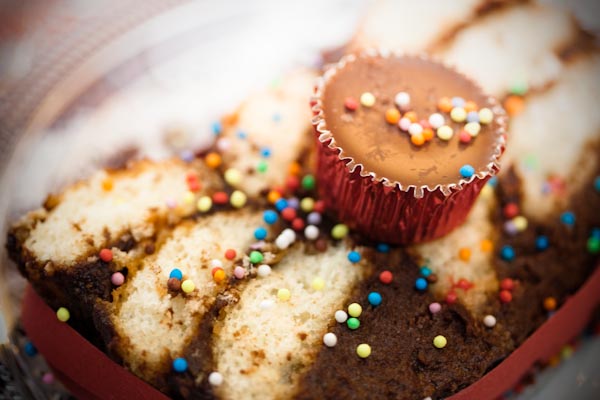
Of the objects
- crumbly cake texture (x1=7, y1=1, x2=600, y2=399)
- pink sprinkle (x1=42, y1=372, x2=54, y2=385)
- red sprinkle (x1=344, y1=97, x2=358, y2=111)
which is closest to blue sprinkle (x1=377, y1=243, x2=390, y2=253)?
crumbly cake texture (x1=7, y1=1, x2=600, y2=399)

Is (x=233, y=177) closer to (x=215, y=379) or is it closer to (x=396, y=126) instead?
(x=396, y=126)

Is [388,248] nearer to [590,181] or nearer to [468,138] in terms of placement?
[468,138]

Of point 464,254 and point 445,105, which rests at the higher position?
point 445,105

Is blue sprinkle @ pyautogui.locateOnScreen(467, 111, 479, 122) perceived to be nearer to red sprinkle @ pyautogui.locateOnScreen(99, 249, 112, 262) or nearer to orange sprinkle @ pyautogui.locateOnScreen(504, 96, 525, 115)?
orange sprinkle @ pyautogui.locateOnScreen(504, 96, 525, 115)

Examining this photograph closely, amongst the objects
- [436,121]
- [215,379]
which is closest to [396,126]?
[436,121]

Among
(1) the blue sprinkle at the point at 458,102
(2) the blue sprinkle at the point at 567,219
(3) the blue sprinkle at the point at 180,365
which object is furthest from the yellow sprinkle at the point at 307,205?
(2) the blue sprinkle at the point at 567,219
